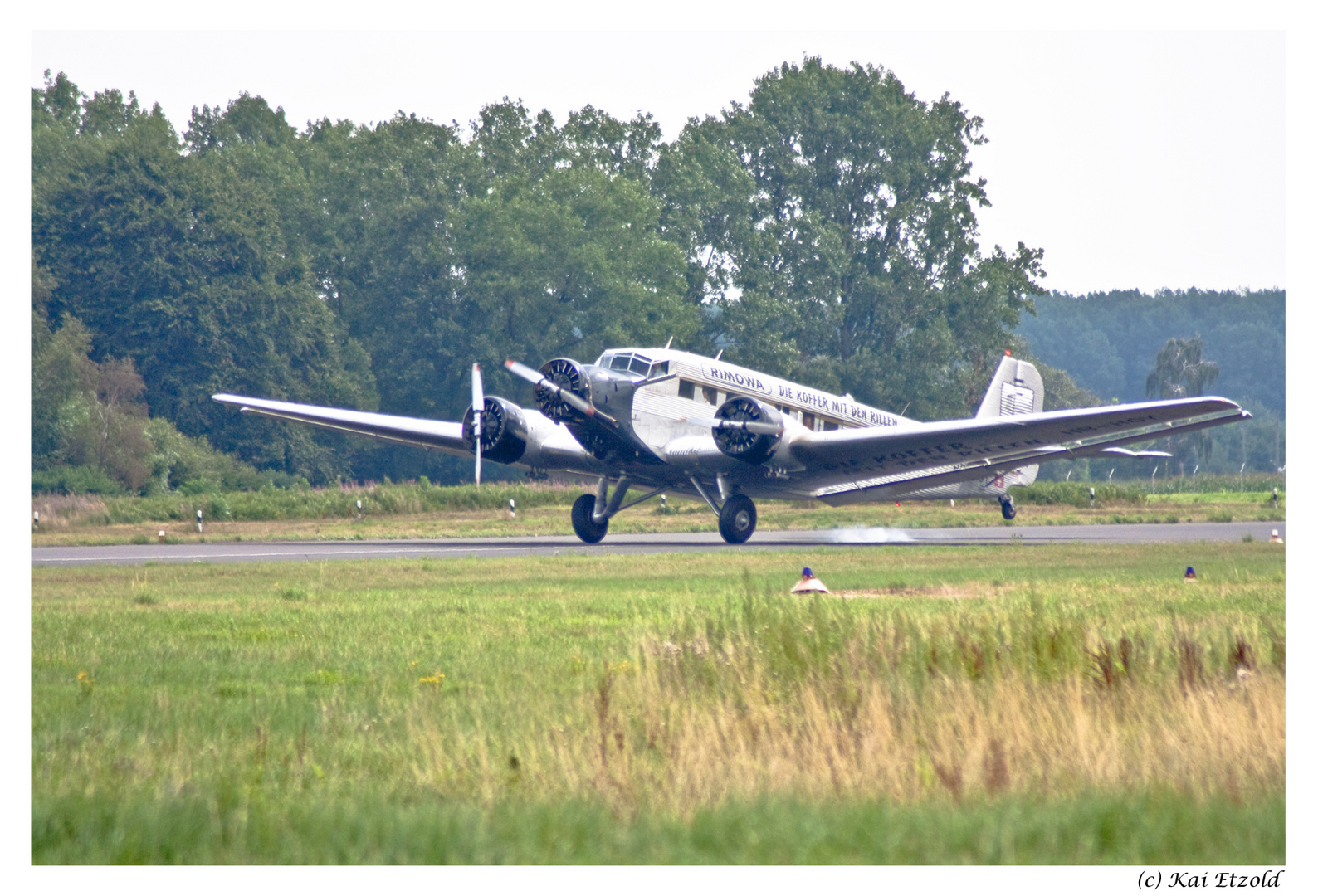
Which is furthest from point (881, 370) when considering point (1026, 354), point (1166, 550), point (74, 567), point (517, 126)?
point (74, 567)

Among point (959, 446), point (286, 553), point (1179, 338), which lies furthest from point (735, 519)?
point (1179, 338)

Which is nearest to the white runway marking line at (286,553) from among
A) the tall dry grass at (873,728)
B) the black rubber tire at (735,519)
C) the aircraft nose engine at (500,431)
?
the aircraft nose engine at (500,431)

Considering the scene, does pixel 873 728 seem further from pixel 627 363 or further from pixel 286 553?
pixel 627 363

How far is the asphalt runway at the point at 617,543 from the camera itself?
80.9ft

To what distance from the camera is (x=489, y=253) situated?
68250mm

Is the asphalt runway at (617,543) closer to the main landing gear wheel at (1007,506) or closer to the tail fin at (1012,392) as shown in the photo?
the main landing gear wheel at (1007,506)

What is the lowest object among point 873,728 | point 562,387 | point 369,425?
point 873,728

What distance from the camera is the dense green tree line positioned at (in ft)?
199

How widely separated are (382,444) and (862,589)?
55190mm

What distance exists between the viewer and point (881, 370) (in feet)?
245

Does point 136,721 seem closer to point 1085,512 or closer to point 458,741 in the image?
point 458,741

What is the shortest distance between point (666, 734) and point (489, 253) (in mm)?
62072
